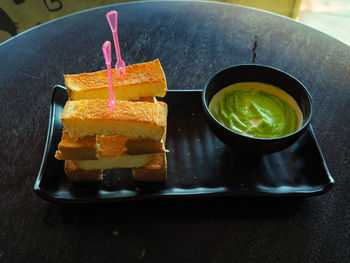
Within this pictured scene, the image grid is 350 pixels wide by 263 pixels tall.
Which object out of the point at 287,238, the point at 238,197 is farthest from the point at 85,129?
the point at 287,238

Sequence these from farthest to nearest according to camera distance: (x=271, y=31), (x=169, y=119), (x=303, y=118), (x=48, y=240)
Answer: (x=271, y=31)
(x=169, y=119)
(x=303, y=118)
(x=48, y=240)

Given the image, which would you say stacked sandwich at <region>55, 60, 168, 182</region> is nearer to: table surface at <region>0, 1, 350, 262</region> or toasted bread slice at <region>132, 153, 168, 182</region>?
toasted bread slice at <region>132, 153, 168, 182</region>

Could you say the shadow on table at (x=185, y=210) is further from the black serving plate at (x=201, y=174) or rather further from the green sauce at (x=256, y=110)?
the green sauce at (x=256, y=110)

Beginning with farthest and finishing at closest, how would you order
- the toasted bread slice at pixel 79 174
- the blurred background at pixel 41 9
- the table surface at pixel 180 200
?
the blurred background at pixel 41 9, the toasted bread slice at pixel 79 174, the table surface at pixel 180 200

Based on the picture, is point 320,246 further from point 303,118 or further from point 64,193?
point 64,193

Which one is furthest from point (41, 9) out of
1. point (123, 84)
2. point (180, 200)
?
point (180, 200)

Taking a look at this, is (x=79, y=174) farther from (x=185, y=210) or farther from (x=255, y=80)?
(x=255, y=80)

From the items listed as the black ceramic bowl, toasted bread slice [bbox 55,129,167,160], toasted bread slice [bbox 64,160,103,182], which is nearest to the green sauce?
the black ceramic bowl

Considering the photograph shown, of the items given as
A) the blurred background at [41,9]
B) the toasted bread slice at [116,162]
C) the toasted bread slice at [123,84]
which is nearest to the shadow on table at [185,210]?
the toasted bread slice at [116,162]
